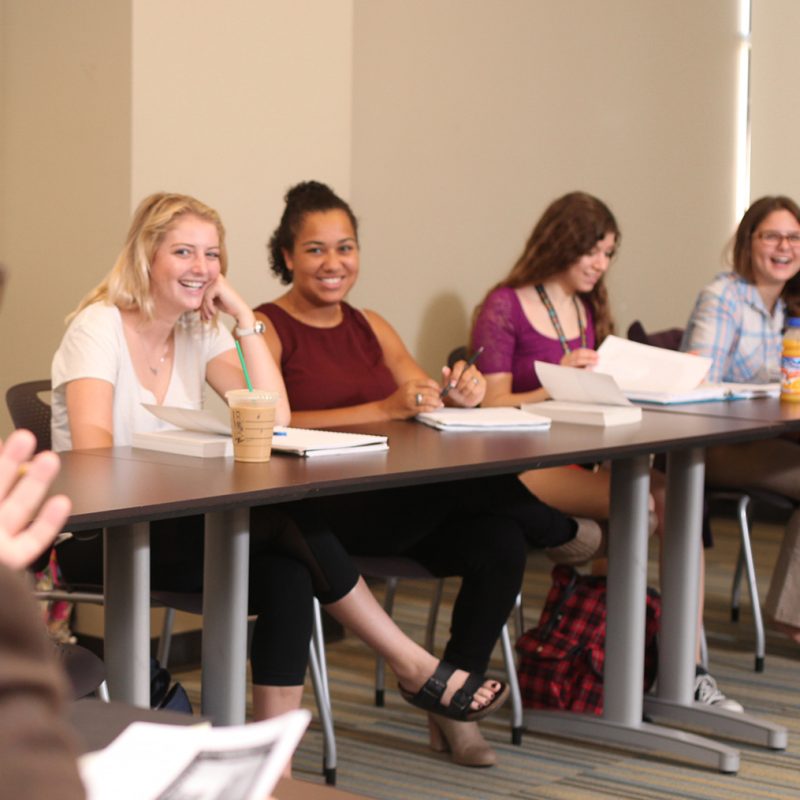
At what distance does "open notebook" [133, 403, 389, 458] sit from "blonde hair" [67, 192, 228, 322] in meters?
0.44

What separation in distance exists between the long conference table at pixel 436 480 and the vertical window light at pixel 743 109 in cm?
302

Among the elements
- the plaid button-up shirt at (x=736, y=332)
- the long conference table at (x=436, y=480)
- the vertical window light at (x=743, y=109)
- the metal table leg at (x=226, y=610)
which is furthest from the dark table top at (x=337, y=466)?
the vertical window light at (x=743, y=109)

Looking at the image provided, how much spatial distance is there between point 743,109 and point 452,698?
3.92 m

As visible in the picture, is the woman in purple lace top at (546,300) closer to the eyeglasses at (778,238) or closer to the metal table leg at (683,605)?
the eyeglasses at (778,238)

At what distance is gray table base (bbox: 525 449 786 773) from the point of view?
2.89m

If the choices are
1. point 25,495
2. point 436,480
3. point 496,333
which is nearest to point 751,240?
point 496,333

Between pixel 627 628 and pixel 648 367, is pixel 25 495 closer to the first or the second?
pixel 627 628

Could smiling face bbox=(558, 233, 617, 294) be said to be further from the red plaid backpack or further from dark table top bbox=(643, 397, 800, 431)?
the red plaid backpack

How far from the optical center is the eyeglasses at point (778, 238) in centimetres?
379

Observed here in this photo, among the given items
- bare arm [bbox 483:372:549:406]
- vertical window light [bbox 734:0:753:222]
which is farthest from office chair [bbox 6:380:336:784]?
vertical window light [bbox 734:0:753:222]

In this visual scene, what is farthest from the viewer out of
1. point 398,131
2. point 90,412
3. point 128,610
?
point 398,131

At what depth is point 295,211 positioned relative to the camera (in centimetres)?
333

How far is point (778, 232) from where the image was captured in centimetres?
378

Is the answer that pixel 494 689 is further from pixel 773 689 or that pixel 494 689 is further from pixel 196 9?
pixel 196 9
